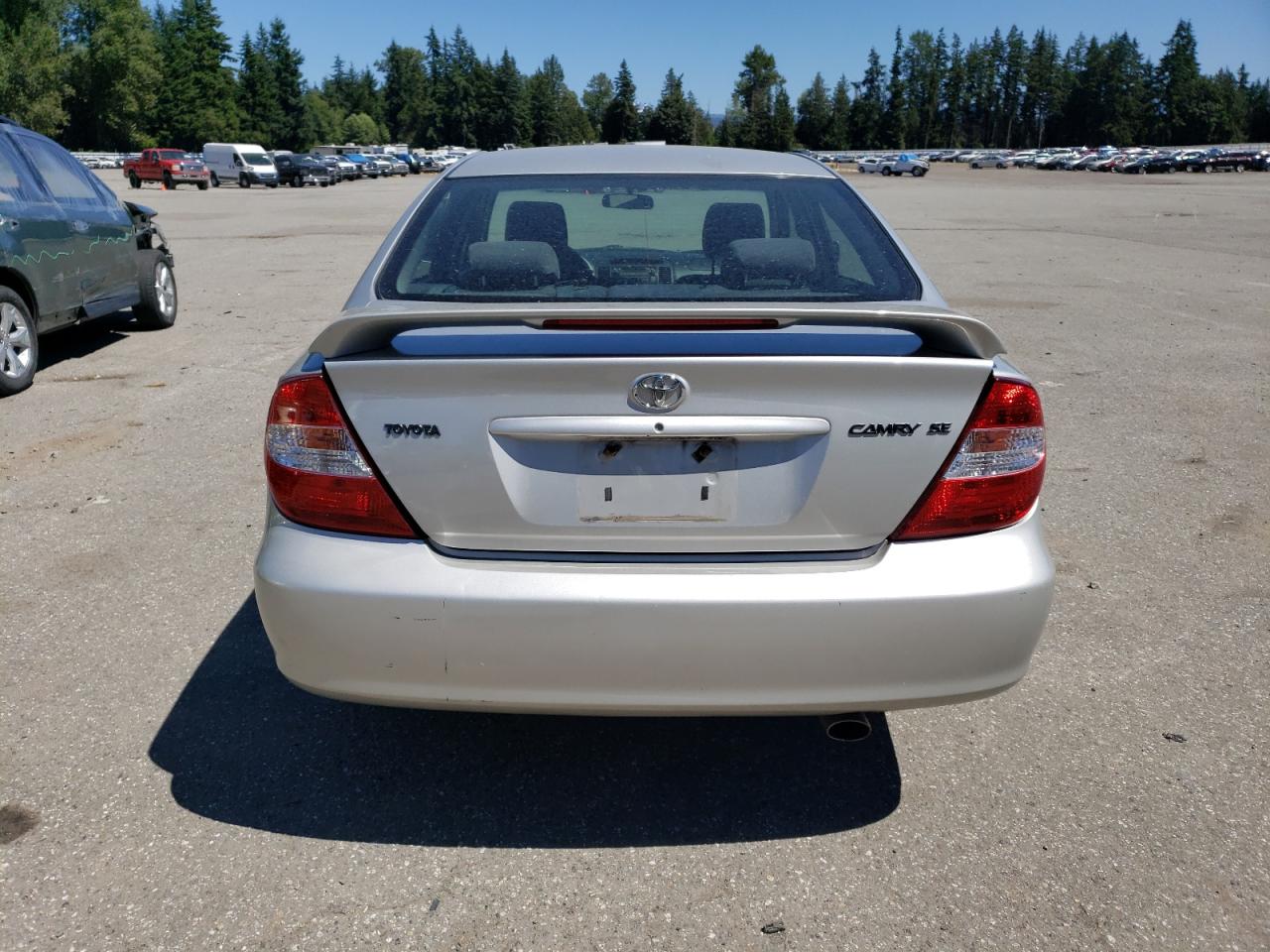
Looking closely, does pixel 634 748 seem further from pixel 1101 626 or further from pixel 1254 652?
pixel 1254 652

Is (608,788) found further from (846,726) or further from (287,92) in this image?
(287,92)

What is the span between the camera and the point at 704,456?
2508 millimetres

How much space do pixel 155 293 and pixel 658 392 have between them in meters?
8.83

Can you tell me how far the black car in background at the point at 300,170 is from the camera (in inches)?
2143

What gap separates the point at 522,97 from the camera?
6166 inches

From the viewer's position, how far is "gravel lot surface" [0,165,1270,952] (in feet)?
8.19

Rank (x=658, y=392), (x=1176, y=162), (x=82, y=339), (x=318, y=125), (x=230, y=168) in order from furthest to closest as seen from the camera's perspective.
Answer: (x=318, y=125) < (x=1176, y=162) < (x=230, y=168) < (x=82, y=339) < (x=658, y=392)

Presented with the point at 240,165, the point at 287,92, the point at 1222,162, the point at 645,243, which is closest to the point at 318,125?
the point at 287,92

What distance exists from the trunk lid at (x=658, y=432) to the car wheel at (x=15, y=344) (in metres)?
5.99

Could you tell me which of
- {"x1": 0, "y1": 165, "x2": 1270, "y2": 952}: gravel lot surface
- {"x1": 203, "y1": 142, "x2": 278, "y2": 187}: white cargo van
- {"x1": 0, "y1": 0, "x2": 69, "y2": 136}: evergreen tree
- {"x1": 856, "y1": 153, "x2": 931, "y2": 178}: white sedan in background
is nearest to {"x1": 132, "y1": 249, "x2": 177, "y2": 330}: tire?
{"x1": 0, "y1": 165, "x2": 1270, "y2": 952}: gravel lot surface

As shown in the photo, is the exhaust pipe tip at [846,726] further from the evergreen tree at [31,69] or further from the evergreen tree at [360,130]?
the evergreen tree at [360,130]

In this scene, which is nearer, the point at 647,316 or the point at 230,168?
the point at 647,316

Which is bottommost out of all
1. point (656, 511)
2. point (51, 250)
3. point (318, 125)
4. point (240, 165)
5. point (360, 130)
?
point (240, 165)

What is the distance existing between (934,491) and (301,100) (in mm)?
139096
